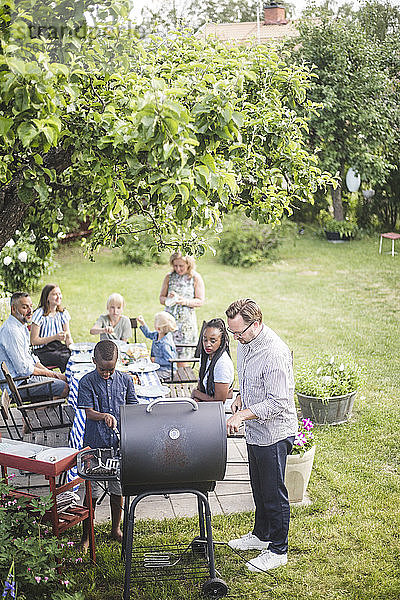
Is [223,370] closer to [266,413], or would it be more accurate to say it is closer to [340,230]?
[266,413]

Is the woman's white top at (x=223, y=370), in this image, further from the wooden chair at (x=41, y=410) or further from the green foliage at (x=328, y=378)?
the green foliage at (x=328, y=378)

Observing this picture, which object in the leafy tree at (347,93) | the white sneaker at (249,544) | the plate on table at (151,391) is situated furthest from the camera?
the leafy tree at (347,93)

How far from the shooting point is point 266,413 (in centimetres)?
402

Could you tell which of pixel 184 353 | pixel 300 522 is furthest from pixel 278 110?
pixel 184 353

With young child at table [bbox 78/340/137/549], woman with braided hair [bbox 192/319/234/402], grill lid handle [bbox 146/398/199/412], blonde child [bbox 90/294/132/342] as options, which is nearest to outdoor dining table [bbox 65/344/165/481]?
woman with braided hair [bbox 192/319/234/402]

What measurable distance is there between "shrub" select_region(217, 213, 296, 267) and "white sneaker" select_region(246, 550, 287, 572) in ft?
38.8

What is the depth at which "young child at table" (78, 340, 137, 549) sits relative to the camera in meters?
4.27

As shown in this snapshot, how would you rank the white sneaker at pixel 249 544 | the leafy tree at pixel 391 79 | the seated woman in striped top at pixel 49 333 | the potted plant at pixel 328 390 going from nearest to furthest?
the white sneaker at pixel 249 544, the potted plant at pixel 328 390, the seated woman in striped top at pixel 49 333, the leafy tree at pixel 391 79

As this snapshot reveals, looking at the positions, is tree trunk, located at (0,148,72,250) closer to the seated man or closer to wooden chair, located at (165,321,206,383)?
the seated man

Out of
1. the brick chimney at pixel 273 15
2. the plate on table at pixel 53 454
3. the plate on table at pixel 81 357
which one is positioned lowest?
the plate on table at pixel 81 357

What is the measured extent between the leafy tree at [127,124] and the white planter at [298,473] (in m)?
1.74

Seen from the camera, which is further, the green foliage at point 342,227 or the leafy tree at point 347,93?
the green foliage at point 342,227

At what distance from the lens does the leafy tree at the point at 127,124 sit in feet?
9.09

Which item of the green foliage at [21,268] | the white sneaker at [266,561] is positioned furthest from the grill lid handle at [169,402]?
the green foliage at [21,268]
